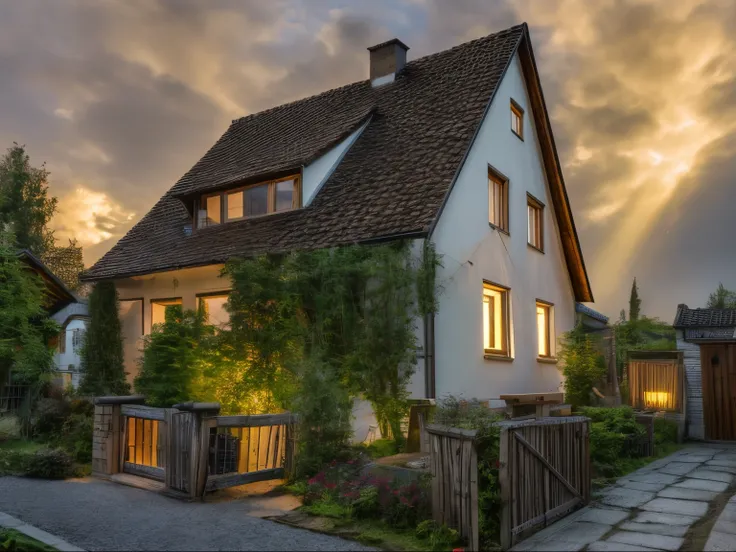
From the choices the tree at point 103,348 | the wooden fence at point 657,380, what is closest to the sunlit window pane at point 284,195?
the tree at point 103,348

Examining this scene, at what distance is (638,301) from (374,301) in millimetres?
46595

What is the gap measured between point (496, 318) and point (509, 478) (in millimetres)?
7725

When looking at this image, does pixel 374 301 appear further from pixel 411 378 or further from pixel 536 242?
pixel 536 242

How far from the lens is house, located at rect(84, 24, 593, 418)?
12.5m

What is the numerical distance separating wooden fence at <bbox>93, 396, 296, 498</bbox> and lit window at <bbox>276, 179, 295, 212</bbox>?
5.66 meters

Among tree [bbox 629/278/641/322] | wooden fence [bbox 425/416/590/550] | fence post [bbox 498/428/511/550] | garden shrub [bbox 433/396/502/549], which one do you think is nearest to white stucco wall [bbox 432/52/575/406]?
wooden fence [bbox 425/416/590/550]

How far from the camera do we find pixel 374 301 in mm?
11133

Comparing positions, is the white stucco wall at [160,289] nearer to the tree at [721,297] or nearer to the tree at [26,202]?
the tree at [26,202]

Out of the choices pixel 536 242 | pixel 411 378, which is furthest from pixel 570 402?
pixel 411 378

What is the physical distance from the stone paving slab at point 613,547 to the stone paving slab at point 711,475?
14.7 ft

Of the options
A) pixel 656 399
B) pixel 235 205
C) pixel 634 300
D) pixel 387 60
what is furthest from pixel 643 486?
pixel 634 300

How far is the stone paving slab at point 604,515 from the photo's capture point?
7802 mm

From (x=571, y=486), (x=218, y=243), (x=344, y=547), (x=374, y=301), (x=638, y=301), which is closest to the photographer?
(x=344, y=547)

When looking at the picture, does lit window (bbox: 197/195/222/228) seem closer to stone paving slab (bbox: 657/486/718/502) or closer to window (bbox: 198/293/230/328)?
window (bbox: 198/293/230/328)
